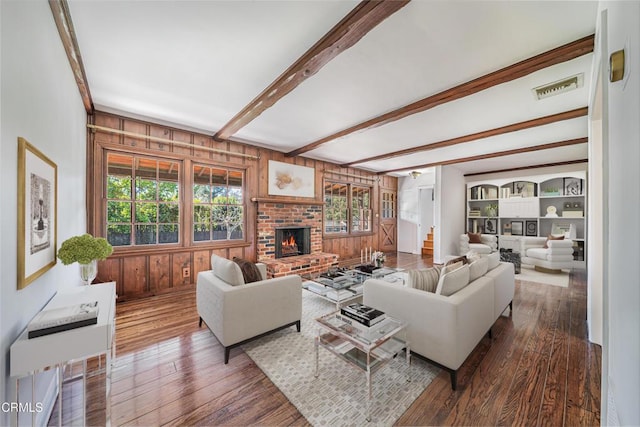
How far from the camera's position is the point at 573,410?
160 cm

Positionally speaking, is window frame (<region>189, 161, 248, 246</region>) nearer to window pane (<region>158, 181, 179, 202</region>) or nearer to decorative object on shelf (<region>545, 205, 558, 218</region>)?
window pane (<region>158, 181, 179, 202</region>)

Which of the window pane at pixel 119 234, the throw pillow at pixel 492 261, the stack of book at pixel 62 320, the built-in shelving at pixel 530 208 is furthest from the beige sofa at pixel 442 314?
the built-in shelving at pixel 530 208

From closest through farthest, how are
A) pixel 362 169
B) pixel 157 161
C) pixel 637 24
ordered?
1. pixel 637 24
2. pixel 157 161
3. pixel 362 169

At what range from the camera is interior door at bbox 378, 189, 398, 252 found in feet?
24.8

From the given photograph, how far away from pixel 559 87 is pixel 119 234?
18.6 ft

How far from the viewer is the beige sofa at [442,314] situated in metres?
1.77

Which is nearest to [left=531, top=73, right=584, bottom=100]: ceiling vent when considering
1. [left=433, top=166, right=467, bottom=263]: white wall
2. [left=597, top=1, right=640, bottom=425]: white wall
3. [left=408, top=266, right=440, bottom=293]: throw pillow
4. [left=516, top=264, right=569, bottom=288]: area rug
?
[left=597, top=1, right=640, bottom=425]: white wall

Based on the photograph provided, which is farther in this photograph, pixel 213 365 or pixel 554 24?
pixel 213 365

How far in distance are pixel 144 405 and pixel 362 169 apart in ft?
21.0

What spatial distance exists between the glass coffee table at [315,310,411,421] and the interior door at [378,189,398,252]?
569 cm

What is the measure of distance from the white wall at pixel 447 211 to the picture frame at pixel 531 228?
1523 mm

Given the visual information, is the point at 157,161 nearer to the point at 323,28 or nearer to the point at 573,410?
the point at 323,28

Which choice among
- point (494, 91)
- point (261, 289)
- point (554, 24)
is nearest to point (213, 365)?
point (261, 289)

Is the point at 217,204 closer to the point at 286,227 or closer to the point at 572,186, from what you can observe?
the point at 286,227
